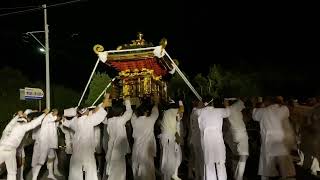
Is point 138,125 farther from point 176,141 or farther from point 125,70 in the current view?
point 125,70

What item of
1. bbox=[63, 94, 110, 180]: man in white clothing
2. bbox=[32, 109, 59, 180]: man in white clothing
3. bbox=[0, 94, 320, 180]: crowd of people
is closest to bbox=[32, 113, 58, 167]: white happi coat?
bbox=[32, 109, 59, 180]: man in white clothing

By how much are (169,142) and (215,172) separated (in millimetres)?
1676

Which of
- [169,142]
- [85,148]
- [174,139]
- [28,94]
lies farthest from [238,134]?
[28,94]

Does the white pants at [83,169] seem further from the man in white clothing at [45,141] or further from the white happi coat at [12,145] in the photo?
the man in white clothing at [45,141]

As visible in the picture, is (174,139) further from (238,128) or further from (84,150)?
(84,150)

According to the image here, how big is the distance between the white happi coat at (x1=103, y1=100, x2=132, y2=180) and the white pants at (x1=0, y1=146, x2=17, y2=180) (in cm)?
211

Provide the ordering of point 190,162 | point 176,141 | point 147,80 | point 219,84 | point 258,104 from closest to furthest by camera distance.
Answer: point 258,104 → point 176,141 → point 190,162 → point 147,80 → point 219,84

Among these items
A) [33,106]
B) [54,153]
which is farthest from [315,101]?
[33,106]

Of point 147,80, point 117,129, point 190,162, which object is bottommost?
point 190,162

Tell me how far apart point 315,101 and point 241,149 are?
197cm

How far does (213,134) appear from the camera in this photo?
458 inches

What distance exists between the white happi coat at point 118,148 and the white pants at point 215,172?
2085 millimetres

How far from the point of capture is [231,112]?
1212 cm

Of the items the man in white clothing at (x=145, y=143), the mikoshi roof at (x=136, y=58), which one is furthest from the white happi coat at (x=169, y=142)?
the mikoshi roof at (x=136, y=58)
